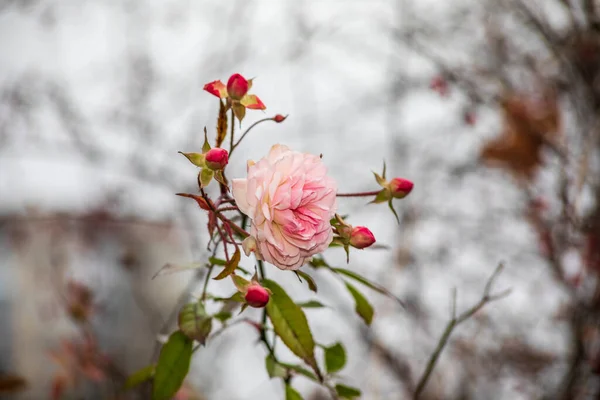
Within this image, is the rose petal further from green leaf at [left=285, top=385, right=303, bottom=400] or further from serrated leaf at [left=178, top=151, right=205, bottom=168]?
green leaf at [left=285, top=385, right=303, bottom=400]

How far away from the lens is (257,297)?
0.39 metres

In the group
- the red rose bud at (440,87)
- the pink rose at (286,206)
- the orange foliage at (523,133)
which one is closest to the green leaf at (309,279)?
the pink rose at (286,206)

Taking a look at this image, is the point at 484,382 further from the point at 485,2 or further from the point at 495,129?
the point at 485,2

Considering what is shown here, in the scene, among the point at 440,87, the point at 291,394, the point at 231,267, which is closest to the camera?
the point at 231,267

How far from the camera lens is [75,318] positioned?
103 centimetres

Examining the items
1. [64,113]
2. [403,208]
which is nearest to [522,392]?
[403,208]

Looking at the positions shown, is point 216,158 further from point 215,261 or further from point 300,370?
point 300,370

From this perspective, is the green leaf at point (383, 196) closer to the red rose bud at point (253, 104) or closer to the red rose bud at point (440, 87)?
the red rose bud at point (253, 104)

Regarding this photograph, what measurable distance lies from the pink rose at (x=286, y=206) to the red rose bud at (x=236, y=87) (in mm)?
59

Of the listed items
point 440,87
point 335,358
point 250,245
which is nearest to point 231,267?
point 250,245

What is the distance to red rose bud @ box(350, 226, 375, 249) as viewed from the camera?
410 millimetres

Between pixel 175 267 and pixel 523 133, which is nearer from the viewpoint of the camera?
pixel 175 267

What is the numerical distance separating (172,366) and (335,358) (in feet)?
0.58

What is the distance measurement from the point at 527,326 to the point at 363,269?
55cm
